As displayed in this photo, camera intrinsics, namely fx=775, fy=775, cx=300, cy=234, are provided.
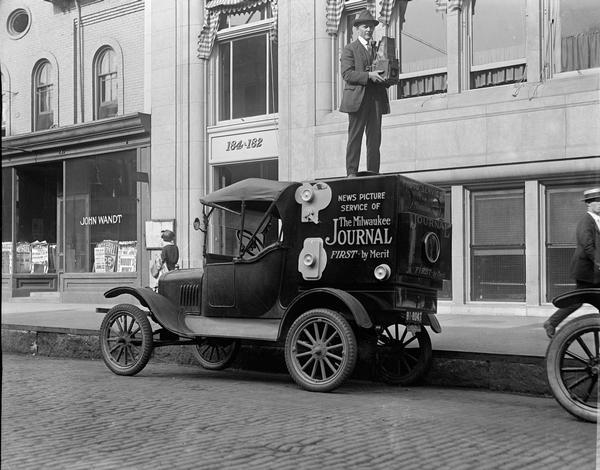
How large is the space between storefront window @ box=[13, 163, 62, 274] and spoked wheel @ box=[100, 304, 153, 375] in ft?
44.3

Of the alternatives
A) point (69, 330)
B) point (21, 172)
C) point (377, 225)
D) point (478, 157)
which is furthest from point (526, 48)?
point (21, 172)

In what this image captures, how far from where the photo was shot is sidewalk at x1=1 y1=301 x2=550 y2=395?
7574 mm

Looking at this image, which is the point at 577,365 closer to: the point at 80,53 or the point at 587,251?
the point at 587,251

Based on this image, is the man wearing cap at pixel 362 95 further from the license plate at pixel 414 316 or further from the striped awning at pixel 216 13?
the striped awning at pixel 216 13

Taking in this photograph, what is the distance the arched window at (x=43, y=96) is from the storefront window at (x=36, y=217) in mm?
1277

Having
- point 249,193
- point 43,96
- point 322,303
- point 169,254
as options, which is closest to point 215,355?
point 249,193

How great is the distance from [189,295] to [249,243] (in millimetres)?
976

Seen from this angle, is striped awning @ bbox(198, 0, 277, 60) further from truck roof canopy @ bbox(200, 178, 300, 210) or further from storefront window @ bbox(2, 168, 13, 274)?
truck roof canopy @ bbox(200, 178, 300, 210)

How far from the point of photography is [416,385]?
26.6ft

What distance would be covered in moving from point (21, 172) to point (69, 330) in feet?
41.7

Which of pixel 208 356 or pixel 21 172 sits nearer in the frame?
pixel 208 356

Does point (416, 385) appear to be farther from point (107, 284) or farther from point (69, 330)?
point (107, 284)

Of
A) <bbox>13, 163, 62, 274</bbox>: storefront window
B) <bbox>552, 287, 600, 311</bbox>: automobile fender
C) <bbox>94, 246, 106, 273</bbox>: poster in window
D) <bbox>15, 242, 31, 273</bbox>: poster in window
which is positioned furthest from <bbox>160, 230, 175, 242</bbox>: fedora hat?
<bbox>15, 242, 31, 273</bbox>: poster in window

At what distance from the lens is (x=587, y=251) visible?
7832 millimetres
